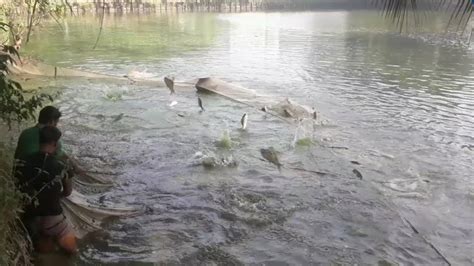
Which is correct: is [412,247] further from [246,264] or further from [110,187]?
[110,187]

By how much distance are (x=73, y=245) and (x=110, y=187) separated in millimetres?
2232

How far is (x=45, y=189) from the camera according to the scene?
453cm

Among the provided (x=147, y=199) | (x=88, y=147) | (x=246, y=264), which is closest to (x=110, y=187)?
(x=147, y=199)

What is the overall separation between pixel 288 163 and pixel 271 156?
35 cm

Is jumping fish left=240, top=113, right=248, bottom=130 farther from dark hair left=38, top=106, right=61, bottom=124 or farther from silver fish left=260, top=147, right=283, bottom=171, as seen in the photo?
dark hair left=38, top=106, right=61, bottom=124

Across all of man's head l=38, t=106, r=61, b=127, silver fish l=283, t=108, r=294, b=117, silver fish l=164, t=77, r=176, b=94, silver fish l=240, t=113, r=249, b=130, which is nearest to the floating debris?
silver fish l=240, t=113, r=249, b=130

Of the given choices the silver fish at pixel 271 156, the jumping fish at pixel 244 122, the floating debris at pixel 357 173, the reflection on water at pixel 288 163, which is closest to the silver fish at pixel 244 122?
the jumping fish at pixel 244 122

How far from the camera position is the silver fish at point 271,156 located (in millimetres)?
8791

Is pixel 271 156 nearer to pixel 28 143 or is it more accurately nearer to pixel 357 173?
pixel 357 173

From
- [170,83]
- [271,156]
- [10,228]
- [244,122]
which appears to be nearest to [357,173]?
[271,156]

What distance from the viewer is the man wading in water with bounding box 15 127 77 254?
4.49m

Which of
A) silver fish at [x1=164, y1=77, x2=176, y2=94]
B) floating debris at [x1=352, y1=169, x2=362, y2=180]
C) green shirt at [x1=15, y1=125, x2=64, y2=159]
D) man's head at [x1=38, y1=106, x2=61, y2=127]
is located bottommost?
floating debris at [x1=352, y1=169, x2=362, y2=180]

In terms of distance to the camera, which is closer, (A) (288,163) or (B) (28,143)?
(B) (28,143)

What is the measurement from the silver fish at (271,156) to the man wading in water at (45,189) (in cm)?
461
